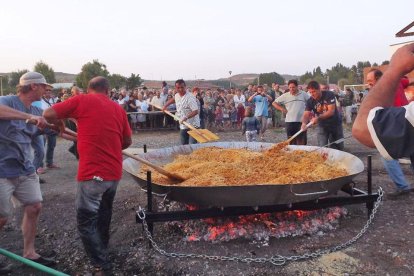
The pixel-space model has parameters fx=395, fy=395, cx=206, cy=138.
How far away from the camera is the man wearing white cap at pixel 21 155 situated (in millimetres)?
3750

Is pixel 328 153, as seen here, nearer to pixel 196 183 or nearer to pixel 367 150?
pixel 196 183

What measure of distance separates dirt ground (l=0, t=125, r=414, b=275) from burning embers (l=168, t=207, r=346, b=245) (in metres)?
0.08

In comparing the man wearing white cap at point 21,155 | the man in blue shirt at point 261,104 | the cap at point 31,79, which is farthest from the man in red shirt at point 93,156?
the man in blue shirt at point 261,104

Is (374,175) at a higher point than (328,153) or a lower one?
lower

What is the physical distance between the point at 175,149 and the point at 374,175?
378 cm

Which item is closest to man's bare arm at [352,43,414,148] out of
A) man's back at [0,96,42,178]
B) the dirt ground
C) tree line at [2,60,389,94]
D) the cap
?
the dirt ground

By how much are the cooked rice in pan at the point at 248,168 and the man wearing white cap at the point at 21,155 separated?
1.38m

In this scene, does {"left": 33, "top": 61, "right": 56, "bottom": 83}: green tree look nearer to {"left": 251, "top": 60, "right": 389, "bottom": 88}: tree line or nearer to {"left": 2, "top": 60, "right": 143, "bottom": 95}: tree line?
{"left": 2, "top": 60, "right": 143, "bottom": 95}: tree line

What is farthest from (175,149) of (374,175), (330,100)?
(374,175)

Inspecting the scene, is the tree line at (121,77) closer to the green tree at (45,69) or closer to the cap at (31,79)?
the green tree at (45,69)

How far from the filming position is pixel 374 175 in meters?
7.21

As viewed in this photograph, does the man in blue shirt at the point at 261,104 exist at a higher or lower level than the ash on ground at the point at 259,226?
higher

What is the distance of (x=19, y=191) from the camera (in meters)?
3.96

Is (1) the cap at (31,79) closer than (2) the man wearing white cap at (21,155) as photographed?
No
